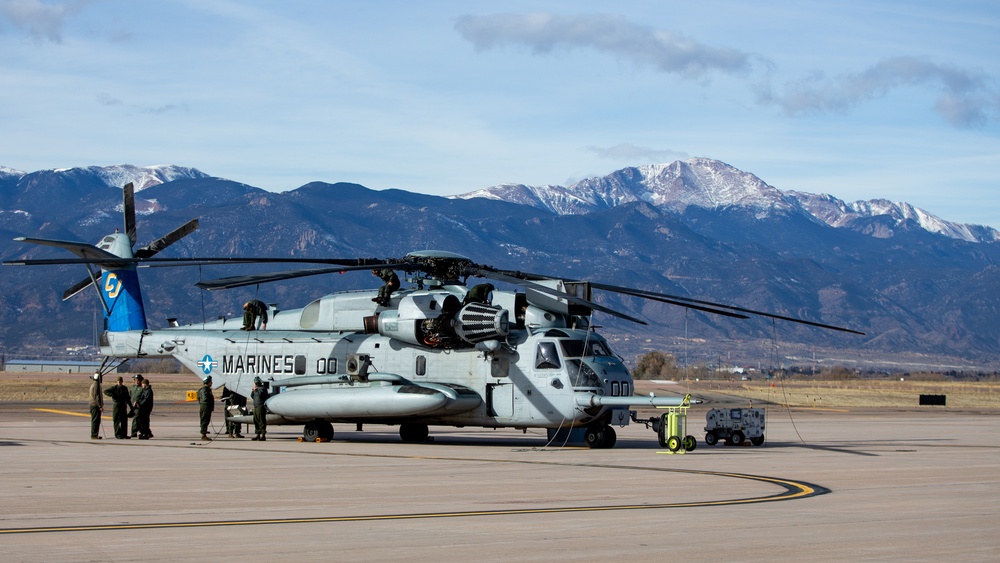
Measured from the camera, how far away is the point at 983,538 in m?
12.7

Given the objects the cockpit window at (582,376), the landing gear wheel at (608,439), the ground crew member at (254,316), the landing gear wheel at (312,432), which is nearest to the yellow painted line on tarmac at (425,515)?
the cockpit window at (582,376)

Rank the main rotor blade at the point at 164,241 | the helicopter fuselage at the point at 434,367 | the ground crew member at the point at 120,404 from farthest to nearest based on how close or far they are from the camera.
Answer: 1. the main rotor blade at the point at 164,241
2. the ground crew member at the point at 120,404
3. the helicopter fuselage at the point at 434,367

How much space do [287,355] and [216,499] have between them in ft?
46.7

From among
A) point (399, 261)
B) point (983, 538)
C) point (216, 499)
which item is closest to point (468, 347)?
point (399, 261)

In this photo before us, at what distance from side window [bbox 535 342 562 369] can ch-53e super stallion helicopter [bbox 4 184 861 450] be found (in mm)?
26

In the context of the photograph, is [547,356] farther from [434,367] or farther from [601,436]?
[434,367]

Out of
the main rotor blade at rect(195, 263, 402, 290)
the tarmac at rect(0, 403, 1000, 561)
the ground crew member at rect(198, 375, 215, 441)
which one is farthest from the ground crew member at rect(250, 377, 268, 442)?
the main rotor blade at rect(195, 263, 402, 290)

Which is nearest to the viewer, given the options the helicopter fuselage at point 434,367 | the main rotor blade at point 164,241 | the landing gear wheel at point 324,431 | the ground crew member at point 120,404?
the helicopter fuselage at point 434,367

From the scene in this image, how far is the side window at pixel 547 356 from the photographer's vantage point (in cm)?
2652

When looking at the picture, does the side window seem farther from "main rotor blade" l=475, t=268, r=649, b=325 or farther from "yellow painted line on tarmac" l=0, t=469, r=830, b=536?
"yellow painted line on tarmac" l=0, t=469, r=830, b=536

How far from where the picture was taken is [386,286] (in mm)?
28031

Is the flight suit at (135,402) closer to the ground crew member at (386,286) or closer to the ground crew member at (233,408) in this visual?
the ground crew member at (233,408)

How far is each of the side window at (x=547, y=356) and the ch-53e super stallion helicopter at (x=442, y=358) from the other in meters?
0.03

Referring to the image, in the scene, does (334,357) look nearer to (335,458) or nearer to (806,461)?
(335,458)
